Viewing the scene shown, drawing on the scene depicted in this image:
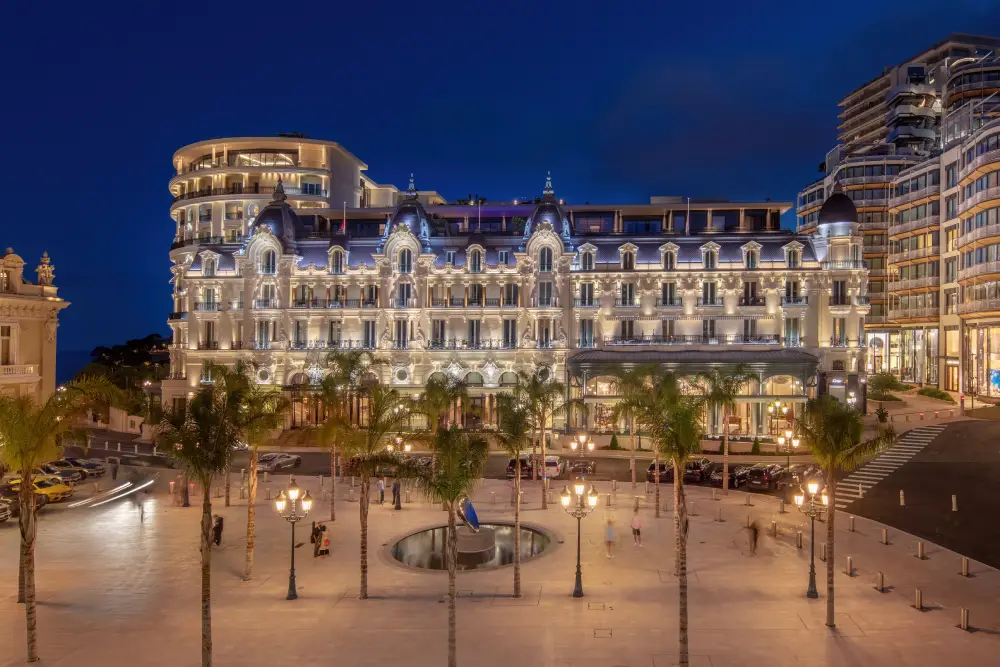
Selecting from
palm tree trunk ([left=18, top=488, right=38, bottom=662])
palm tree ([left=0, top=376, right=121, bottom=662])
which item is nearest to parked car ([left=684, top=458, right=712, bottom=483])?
palm tree ([left=0, top=376, right=121, bottom=662])

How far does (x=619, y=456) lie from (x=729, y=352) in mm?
15768

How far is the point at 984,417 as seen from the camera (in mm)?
62188

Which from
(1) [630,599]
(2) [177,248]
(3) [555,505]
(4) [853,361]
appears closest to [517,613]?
(1) [630,599]

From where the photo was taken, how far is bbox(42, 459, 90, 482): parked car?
157 feet

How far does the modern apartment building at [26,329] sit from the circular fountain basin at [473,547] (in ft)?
96.2

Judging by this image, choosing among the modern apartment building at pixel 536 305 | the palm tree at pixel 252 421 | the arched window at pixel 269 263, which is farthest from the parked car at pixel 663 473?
the arched window at pixel 269 263

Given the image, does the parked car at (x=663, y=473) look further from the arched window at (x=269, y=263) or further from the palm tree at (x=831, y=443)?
the arched window at (x=269, y=263)

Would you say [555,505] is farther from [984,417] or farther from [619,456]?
[984,417]

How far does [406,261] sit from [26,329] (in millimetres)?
32018

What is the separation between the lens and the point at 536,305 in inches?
2687

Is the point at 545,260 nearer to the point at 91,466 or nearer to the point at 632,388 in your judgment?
the point at 632,388

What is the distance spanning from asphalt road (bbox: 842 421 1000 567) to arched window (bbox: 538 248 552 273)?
110 feet

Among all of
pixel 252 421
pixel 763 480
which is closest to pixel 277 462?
pixel 252 421

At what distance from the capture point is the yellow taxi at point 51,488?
137 ft
